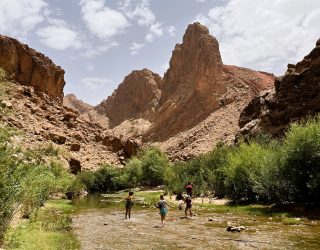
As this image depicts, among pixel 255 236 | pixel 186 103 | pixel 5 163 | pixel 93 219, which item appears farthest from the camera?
pixel 186 103

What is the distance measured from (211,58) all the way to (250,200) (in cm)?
11087

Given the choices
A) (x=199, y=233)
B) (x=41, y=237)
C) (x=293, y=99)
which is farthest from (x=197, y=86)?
(x=41, y=237)

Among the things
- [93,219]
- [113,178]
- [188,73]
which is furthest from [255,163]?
[188,73]

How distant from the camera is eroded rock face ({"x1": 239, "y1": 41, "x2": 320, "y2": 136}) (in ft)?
199

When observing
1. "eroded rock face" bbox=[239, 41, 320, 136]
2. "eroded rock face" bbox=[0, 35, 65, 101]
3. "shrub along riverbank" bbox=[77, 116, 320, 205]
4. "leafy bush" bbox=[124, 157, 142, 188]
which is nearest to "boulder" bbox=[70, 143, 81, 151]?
"leafy bush" bbox=[124, 157, 142, 188]

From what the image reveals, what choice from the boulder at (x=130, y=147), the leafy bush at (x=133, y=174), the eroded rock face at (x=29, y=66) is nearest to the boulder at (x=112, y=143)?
the boulder at (x=130, y=147)

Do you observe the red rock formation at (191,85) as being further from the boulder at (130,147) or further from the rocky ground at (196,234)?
the rocky ground at (196,234)

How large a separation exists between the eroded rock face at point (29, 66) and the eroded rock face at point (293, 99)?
71.9 metres

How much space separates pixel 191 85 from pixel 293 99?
85530mm

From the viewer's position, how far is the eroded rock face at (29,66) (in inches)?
4441

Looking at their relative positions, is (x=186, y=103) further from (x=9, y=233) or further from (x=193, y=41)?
(x=9, y=233)

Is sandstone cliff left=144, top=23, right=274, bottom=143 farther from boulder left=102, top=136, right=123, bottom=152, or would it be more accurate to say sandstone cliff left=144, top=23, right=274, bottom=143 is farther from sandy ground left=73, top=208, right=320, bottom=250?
sandy ground left=73, top=208, right=320, bottom=250

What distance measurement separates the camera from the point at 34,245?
689 inches

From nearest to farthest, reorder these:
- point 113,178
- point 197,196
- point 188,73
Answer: point 197,196 → point 113,178 → point 188,73
